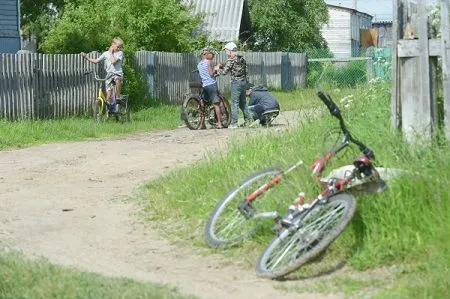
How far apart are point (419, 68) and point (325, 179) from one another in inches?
59.2

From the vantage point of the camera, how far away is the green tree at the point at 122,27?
24844 mm

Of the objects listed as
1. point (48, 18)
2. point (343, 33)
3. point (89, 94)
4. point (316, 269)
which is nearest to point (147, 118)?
point (89, 94)

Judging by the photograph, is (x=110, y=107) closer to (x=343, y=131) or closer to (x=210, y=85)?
(x=210, y=85)

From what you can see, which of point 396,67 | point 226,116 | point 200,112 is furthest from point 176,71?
point 396,67

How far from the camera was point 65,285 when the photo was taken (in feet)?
22.3

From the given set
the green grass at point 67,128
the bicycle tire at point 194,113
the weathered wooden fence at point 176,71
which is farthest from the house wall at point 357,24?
the bicycle tire at point 194,113

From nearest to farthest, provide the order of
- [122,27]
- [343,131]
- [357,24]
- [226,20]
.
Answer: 1. [343,131]
2. [122,27]
3. [226,20]
4. [357,24]

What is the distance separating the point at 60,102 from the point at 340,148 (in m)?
12.5

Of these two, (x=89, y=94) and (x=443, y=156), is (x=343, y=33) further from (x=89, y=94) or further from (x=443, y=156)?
(x=443, y=156)

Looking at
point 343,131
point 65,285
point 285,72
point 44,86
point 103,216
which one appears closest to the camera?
point 65,285

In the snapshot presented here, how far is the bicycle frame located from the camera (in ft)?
24.5

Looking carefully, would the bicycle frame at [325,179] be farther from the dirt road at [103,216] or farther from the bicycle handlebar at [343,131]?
the dirt road at [103,216]

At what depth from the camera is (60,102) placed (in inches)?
Answer: 778

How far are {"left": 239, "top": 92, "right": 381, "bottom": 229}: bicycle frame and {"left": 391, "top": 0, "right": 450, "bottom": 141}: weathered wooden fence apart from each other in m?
0.85
